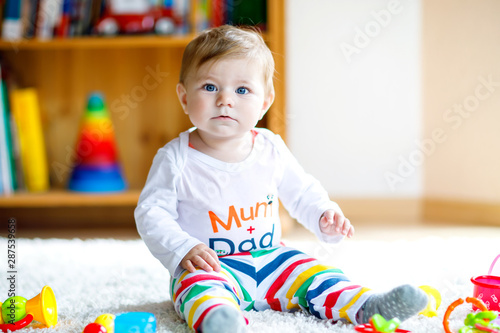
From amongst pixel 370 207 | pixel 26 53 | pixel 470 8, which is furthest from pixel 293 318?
pixel 26 53

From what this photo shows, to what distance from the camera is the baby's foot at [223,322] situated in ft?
2.41

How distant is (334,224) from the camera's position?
3.24 feet

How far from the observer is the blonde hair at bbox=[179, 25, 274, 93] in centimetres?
95

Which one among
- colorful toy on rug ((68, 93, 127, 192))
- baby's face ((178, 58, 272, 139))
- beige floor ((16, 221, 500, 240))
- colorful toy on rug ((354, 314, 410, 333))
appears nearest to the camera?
colorful toy on rug ((354, 314, 410, 333))

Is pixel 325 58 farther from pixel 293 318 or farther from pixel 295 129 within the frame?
pixel 293 318

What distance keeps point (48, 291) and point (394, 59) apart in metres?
1.44

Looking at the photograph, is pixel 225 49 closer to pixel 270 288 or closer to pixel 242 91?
pixel 242 91

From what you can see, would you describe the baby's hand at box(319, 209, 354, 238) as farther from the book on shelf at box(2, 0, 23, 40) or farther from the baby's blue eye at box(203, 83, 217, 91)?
the book on shelf at box(2, 0, 23, 40)

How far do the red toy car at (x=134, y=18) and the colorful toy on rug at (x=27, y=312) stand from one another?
1.07m

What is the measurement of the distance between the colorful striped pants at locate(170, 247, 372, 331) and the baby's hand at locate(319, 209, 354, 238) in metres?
0.06

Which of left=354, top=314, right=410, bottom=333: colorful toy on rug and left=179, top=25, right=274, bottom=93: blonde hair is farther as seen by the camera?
left=179, top=25, right=274, bottom=93: blonde hair

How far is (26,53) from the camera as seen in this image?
1993mm

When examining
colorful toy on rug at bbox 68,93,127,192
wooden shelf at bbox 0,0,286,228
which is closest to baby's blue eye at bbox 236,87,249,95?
colorful toy on rug at bbox 68,93,127,192

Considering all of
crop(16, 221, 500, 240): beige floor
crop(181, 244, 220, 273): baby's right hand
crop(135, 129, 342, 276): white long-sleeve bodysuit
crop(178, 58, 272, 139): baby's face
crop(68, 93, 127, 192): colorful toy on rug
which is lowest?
crop(16, 221, 500, 240): beige floor
